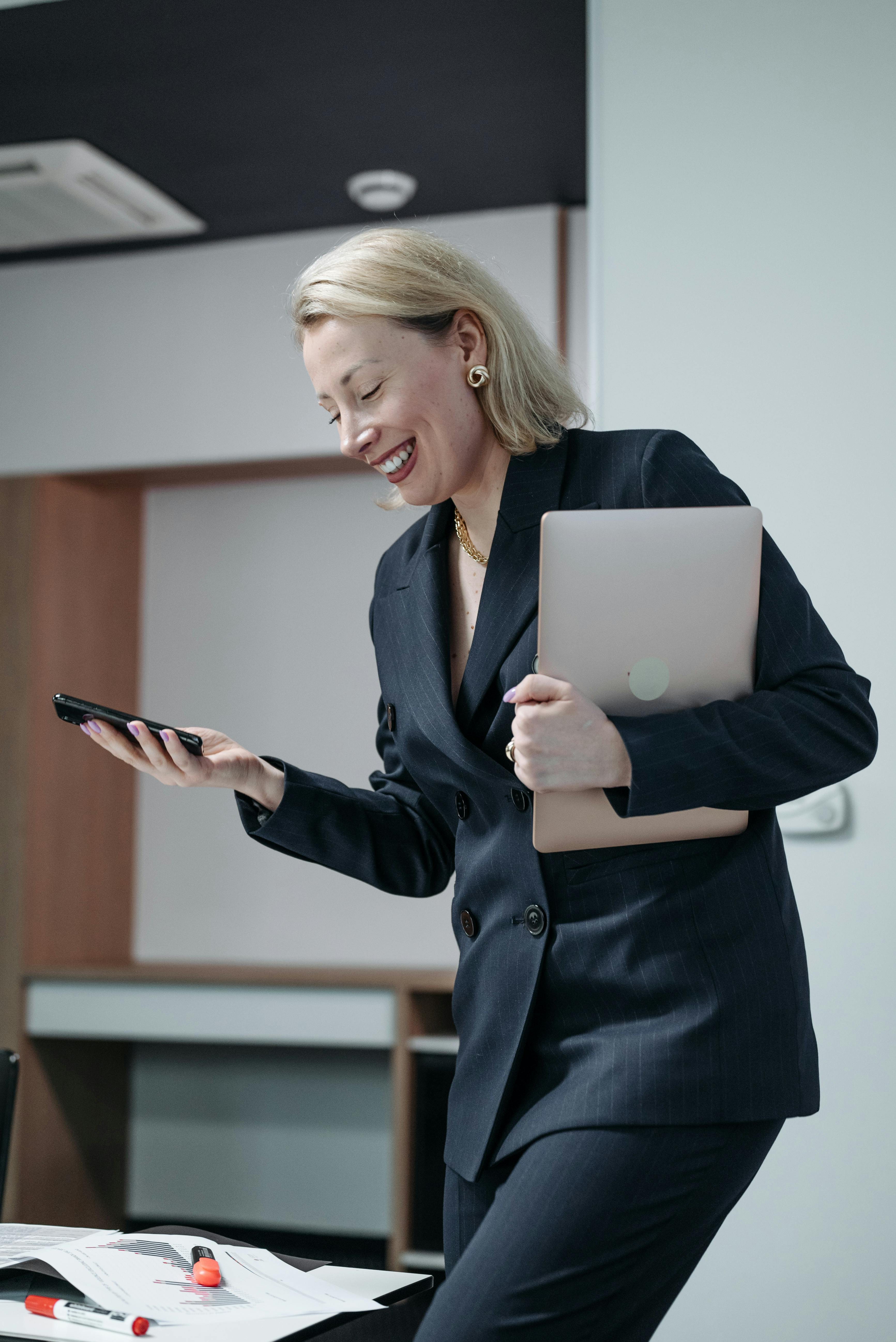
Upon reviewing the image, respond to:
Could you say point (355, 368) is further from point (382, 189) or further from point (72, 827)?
point (72, 827)

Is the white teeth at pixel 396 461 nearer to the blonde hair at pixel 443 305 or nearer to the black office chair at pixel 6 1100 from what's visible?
the blonde hair at pixel 443 305

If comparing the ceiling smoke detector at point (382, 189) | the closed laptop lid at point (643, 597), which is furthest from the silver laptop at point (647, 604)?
the ceiling smoke detector at point (382, 189)

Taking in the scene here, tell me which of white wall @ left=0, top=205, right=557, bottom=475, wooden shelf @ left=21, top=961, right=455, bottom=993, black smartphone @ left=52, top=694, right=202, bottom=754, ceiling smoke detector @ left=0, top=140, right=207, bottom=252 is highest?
ceiling smoke detector @ left=0, top=140, right=207, bottom=252

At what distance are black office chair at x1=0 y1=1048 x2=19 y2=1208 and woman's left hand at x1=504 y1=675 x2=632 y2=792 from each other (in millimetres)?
991

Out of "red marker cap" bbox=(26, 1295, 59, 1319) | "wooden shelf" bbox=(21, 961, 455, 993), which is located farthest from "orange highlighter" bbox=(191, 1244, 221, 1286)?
"wooden shelf" bbox=(21, 961, 455, 993)

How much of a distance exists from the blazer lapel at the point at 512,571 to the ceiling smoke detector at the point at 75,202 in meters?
2.58

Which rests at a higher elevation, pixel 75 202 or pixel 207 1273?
pixel 75 202

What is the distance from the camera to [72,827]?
400 centimetres

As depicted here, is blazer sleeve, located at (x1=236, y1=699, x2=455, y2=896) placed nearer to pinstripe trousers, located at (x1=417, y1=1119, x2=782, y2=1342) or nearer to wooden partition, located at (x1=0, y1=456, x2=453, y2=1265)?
pinstripe trousers, located at (x1=417, y1=1119, x2=782, y2=1342)

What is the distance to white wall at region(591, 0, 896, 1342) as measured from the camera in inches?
83.6

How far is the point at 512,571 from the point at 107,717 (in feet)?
1.51

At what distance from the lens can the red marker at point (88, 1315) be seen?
95 cm

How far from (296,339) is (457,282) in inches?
7.5

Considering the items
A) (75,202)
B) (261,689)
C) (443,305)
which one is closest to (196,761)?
(443,305)
